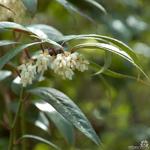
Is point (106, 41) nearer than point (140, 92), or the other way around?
point (106, 41)

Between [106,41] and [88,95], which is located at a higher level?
[88,95]

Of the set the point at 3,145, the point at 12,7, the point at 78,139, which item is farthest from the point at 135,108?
the point at 12,7

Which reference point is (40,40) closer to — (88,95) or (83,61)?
(83,61)

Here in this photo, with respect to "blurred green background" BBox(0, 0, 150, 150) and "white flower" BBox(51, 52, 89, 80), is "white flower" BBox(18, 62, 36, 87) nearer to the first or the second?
"white flower" BBox(51, 52, 89, 80)

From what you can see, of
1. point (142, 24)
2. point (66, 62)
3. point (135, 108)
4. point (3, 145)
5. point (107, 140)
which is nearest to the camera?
point (66, 62)

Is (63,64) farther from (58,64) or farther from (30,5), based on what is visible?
(30,5)

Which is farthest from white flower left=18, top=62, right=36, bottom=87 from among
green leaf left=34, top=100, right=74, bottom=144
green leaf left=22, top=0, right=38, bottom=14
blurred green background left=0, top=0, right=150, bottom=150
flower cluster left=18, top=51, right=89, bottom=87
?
blurred green background left=0, top=0, right=150, bottom=150
